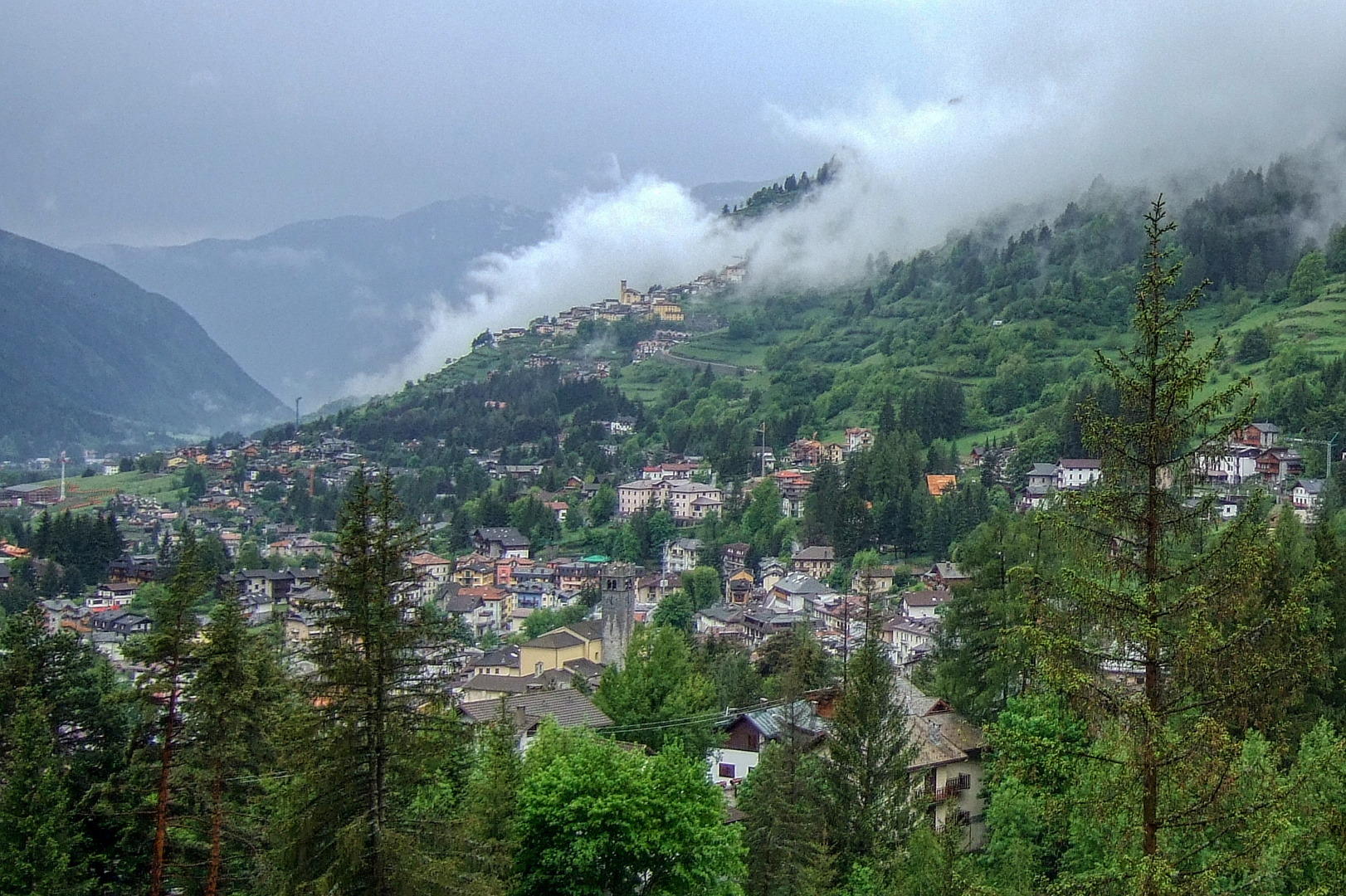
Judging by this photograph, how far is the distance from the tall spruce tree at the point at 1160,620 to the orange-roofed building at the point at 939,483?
229 feet

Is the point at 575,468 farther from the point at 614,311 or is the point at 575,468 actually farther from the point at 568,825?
the point at 568,825

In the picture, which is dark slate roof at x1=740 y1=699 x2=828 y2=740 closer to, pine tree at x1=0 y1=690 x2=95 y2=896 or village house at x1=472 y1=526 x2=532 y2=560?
pine tree at x1=0 y1=690 x2=95 y2=896

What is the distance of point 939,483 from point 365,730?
71.5 meters

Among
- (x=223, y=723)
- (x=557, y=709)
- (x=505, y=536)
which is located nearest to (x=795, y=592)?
(x=505, y=536)

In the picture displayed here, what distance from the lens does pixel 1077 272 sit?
128 meters

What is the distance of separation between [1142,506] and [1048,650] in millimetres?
1229

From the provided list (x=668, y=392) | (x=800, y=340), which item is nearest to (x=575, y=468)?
(x=668, y=392)

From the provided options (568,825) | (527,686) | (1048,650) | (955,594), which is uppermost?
(1048,650)

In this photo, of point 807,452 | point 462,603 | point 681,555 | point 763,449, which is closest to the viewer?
point 462,603

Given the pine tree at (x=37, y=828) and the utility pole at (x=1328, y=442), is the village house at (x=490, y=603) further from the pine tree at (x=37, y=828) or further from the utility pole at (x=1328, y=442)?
the pine tree at (x=37, y=828)

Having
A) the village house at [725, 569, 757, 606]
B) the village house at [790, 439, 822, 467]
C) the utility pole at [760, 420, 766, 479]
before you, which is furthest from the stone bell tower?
the village house at [790, 439, 822, 467]

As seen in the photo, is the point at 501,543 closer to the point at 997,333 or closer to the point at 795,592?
the point at 795,592

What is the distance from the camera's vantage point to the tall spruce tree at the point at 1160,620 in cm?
851

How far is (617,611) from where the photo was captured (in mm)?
50438
